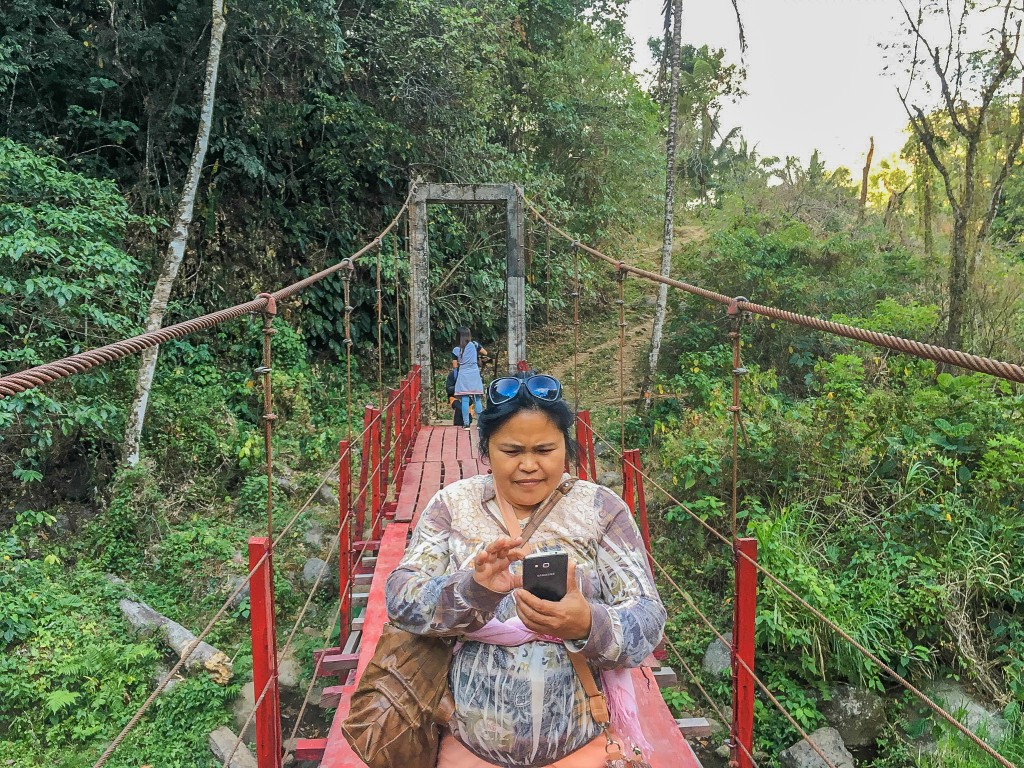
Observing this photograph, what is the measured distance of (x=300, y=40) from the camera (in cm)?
594

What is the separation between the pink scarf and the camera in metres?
1.12

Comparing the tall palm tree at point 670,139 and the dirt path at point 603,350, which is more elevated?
the tall palm tree at point 670,139

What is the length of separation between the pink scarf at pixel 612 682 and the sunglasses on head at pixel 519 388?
14.6 inches

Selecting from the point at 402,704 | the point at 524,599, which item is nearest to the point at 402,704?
the point at 402,704

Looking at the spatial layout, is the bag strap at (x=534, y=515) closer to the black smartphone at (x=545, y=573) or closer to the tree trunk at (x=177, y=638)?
the black smartphone at (x=545, y=573)

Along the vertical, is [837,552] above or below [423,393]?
below

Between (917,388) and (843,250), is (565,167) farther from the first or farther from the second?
(917,388)

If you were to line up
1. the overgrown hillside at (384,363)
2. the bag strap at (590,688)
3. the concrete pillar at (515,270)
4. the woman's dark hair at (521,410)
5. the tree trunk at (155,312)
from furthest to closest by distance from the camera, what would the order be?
the concrete pillar at (515,270)
the tree trunk at (155,312)
the overgrown hillside at (384,363)
the woman's dark hair at (521,410)
the bag strap at (590,688)

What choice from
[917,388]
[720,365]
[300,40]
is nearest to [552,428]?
[917,388]

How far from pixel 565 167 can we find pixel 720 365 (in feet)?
13.5

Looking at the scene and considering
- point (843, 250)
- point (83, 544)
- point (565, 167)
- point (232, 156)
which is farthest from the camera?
point (565, 167)

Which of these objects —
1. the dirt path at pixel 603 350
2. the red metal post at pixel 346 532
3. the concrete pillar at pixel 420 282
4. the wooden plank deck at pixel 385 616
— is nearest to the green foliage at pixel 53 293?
the concrete pillar at pixel 420 282

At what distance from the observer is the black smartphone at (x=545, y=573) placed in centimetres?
101

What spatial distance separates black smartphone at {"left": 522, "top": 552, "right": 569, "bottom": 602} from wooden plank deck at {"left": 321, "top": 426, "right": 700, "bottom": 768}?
2.38 ft
